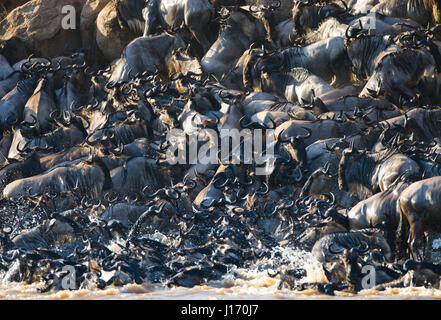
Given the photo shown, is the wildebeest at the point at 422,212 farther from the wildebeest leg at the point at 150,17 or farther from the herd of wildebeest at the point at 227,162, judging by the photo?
the wildebeest leg at the point at 150,17

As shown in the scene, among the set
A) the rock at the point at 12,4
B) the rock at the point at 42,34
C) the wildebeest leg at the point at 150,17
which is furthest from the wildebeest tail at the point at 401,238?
the rock at the point at 12,4

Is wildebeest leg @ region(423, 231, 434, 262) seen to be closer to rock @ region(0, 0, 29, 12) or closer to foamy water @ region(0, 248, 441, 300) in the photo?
foamy water @ region(0, 248, 441, 300)

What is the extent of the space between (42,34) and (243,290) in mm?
14991

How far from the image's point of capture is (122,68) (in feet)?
74.1

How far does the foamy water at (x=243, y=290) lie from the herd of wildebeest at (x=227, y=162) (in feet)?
0.42

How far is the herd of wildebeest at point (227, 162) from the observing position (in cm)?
1261

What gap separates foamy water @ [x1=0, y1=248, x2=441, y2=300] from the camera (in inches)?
433

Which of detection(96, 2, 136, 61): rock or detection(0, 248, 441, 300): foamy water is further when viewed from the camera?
detection(96, 2, 136, 61): rock

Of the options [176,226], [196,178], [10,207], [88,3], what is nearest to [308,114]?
[196,178]

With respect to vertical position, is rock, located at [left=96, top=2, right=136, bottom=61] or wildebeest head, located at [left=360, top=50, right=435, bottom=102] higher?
rock, located at [left=96, top=2, right=136, bottom=61]

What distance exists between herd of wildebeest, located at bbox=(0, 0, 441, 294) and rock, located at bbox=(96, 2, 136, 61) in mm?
360

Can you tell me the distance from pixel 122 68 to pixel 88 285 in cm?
1117

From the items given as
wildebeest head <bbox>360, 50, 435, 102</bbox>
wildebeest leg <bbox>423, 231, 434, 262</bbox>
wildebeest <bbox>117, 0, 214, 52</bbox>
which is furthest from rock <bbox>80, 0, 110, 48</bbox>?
wildebeest leg <bbox>423, 231, 434, 262</bbox>
